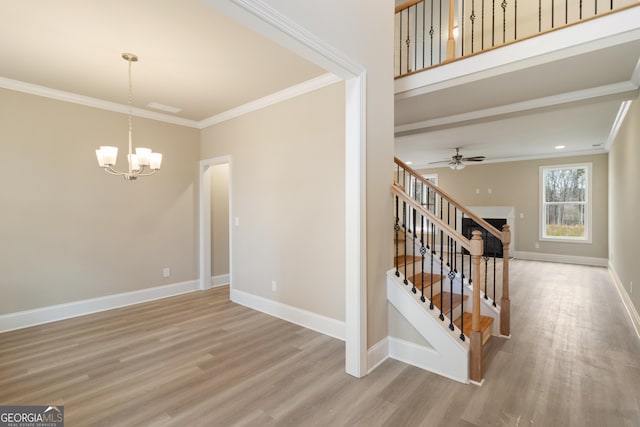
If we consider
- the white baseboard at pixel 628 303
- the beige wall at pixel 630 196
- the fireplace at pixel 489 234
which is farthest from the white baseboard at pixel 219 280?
the fireplace at pixel 489 234

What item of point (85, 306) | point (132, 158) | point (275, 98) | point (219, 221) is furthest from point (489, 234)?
point (85, 306)

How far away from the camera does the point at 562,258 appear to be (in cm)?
744

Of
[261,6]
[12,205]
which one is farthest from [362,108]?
[12,205]

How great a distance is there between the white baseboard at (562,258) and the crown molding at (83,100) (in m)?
8.49

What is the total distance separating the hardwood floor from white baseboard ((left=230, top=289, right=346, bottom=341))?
0.39ft

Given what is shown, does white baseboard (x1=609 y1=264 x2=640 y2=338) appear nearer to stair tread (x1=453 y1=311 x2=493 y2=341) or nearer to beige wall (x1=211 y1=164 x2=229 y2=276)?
stair tread (x1=453 y1=311 x2=493 y2=341)

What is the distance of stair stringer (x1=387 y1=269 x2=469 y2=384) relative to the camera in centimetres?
232

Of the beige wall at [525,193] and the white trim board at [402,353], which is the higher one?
the beige wall at [525,193]

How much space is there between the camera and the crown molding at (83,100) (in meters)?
3.38

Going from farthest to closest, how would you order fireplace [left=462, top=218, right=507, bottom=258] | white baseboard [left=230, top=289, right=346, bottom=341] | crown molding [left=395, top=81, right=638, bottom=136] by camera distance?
fireplace [left=462, top=218, right=507, bottom=258], crown molding [left=395, top=81, right=638, bottom=136], white baseboard [left=230, top=289, right=346, bottom=341]

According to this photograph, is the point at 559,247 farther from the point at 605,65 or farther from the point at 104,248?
the point at 104,248

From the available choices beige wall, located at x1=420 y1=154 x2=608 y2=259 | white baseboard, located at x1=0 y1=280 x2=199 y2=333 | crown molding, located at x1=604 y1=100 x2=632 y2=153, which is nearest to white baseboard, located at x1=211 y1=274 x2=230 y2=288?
white baseboard, located at x1=0 y1=280 x2=199 y2=333

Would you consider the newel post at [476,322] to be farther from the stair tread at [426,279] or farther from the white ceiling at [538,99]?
the white ceiling at [538,99]

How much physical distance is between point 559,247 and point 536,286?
3.27 m
